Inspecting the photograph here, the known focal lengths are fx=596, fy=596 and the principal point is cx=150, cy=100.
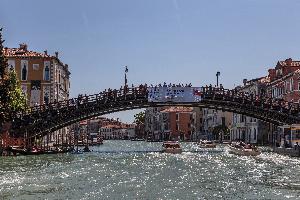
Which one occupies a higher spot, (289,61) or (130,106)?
(289,61)

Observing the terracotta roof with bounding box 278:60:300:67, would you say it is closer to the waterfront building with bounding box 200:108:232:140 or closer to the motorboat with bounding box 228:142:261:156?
the motorboat with bounding box 228:142:261:156

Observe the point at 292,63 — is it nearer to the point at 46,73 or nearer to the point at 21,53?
the point at 46,73

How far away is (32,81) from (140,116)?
377 ft

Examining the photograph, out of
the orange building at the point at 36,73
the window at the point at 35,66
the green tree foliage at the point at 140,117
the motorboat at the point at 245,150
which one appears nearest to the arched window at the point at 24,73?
the orange building at the point at 36,73

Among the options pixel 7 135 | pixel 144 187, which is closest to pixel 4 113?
pixel 7 135

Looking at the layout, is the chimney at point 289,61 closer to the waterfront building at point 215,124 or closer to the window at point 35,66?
the window at point 35,66

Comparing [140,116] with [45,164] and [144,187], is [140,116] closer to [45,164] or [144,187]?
[45,164]

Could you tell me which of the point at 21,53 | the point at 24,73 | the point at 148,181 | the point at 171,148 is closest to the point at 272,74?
the point at 171,148

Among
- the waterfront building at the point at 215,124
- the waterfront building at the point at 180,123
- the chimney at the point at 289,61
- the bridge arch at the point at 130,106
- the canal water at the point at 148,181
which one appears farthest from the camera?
the waterfront building at the point at 180,123

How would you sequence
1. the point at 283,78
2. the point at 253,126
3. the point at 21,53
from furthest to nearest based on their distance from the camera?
the point at 253,126 < the point at 283,78 < the point at 21,53

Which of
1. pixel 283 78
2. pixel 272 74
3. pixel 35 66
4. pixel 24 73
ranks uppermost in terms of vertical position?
pixel 272 74

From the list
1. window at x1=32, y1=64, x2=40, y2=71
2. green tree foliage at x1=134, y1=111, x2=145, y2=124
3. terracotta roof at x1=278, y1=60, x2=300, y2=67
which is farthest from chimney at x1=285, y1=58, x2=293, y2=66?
green tree foliage at x1=134, y1=111, x2=145, y2=124

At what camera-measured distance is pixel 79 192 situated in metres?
22.3

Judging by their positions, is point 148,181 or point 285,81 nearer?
point 148,181
